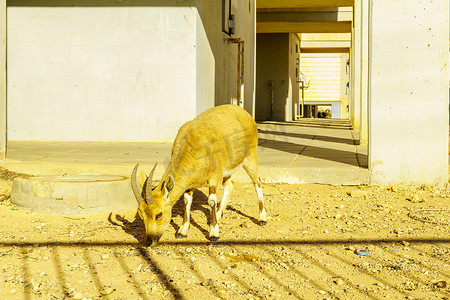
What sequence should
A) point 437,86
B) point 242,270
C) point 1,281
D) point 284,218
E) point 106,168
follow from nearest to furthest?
point 1,281
point 242,270
point 284,218
point 437,86
point 106,168

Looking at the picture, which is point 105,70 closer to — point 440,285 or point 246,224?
point 246,224

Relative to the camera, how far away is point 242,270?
14.8ft

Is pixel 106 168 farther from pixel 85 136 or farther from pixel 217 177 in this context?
pixel 85 136

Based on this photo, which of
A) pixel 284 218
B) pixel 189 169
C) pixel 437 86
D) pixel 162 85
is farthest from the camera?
pixel 162 85

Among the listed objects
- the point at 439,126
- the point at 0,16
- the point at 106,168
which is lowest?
the point at 106,168

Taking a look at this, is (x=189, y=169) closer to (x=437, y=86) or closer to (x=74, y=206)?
(x=74, y=206)

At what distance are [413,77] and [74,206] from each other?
15.6ft

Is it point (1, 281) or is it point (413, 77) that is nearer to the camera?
point (1, 281)

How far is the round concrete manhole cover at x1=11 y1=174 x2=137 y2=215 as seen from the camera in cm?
653

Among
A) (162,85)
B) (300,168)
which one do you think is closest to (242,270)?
(300,168)

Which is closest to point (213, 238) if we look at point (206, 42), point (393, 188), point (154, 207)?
point (154, 207)

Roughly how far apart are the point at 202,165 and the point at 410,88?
3.92 metres

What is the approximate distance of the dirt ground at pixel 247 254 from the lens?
4070 millimetres

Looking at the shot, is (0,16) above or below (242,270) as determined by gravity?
above
